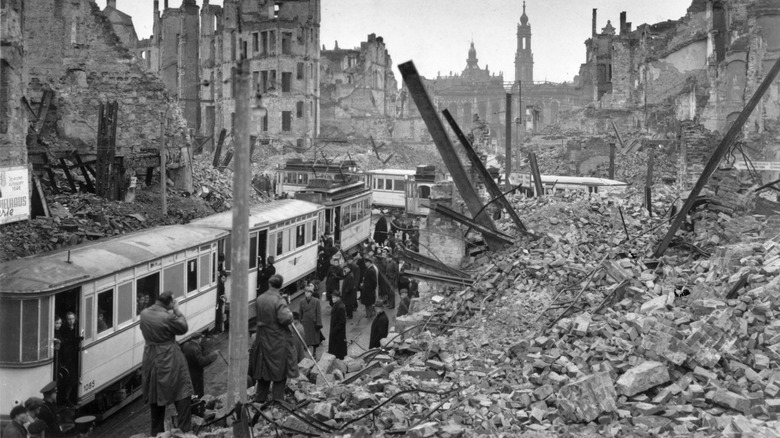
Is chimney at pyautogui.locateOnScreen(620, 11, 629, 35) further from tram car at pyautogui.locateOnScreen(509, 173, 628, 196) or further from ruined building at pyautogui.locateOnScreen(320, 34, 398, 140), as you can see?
tram car at pyautogui.locateOnScreen(509, 173, 628, 196)

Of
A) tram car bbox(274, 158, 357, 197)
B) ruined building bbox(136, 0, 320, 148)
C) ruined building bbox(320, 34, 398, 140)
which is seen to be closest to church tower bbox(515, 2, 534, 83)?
ruined building bbox(320, 34, 398, 140)

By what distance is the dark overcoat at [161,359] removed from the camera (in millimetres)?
8227

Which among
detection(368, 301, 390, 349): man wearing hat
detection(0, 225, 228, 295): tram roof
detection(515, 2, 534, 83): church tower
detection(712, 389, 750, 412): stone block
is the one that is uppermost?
detection(515, 2, 534, 83): church tower

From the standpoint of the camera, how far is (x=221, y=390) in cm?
1175

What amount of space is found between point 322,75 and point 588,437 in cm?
6494

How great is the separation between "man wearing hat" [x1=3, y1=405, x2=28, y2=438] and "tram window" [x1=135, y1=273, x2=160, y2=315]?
3.46m

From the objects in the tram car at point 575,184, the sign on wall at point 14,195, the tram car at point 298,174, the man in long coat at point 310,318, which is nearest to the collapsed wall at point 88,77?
the tram car at point 298,174

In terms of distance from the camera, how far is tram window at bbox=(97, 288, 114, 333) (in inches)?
389

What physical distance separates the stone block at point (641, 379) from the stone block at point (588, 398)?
0.35ft

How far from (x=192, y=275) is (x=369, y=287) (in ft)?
17.0

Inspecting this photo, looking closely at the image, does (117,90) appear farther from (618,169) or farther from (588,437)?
(618,169)

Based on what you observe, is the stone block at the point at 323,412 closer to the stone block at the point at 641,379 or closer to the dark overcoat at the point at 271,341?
the dark overcoat at the point at 271,341

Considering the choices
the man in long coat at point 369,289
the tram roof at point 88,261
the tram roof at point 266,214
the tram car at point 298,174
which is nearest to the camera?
the tram roof at point 88,261

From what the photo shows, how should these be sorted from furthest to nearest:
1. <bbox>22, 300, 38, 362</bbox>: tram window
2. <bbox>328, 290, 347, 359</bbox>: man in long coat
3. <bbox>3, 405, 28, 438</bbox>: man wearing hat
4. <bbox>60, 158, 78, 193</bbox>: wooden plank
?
<bbox>60, 158, 78, 193</bbox>: wooden plank
<bbox>328, 290, 347, 359</bbox>: man in long coat
<bbox>22, 300, 38, 362</bbox>: tram window
<bbox>3, 405, 28, 438</bbox>: man wearing hat
